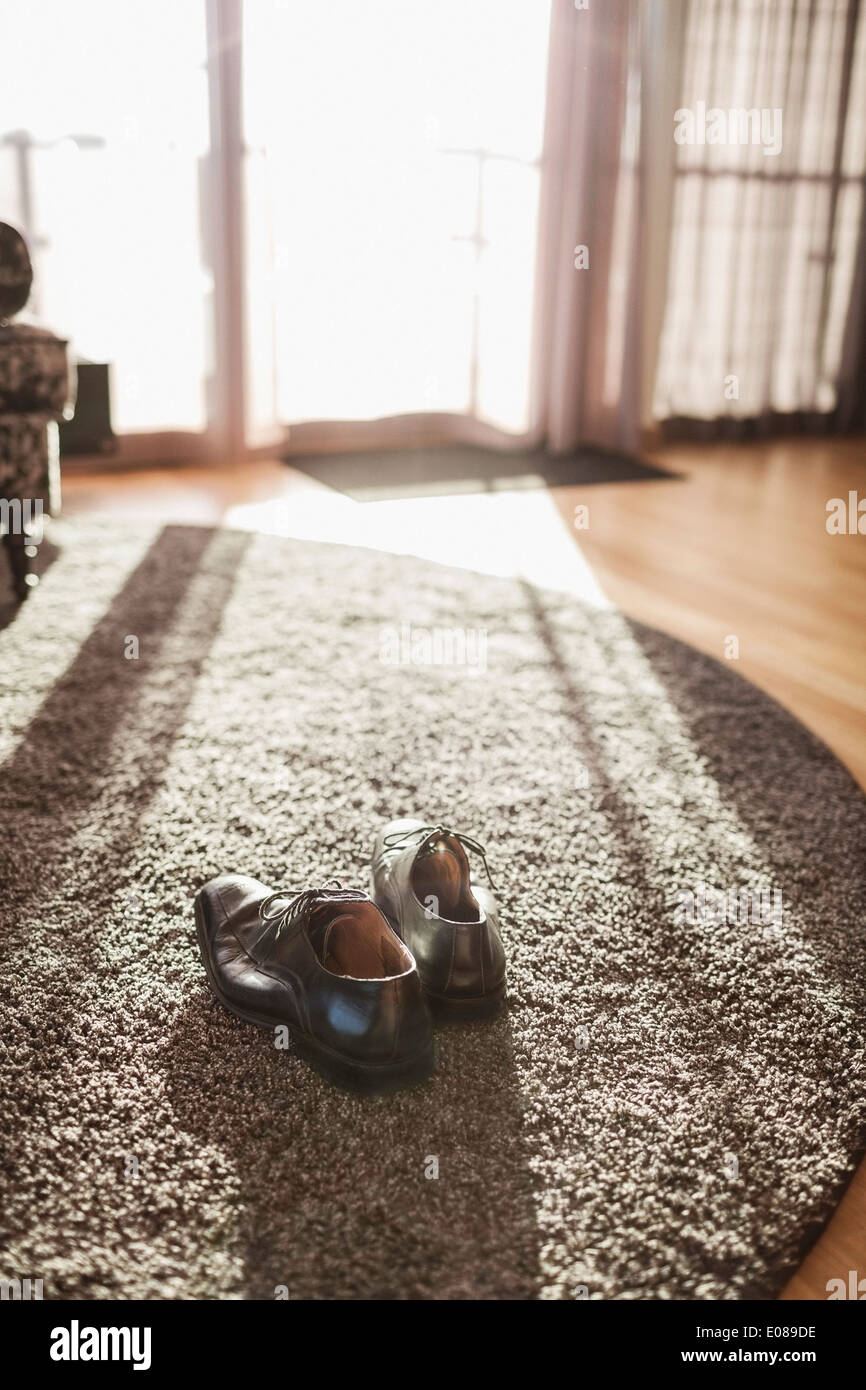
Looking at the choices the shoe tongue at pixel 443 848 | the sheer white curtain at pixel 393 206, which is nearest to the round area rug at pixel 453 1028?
the shoe tongue at pixel 443 848

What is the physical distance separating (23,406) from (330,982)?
1.62 metres

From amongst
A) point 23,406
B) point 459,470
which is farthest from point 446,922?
point 459,470

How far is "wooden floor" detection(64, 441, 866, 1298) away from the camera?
2.22 meters

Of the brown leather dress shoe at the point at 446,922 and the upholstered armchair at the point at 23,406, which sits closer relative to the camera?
the brown leather dress shoe at the point at 446,922

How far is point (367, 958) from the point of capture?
1.12 m

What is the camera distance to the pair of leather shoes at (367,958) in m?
1.07

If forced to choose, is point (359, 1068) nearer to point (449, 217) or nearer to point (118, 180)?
point (118, 180)

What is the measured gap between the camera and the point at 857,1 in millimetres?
4051

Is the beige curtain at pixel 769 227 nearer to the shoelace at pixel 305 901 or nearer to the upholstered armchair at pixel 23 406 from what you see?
the upholstered armchair at pixel 23 406

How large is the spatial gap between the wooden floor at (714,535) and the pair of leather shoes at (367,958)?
0.89 meters

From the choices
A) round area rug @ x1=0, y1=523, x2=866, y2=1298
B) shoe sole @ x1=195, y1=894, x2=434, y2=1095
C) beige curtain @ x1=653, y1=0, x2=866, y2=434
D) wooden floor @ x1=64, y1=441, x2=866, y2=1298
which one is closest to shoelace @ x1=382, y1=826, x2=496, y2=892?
round area rug @ x1=0, y1=523, x2=866, y2=1298
